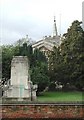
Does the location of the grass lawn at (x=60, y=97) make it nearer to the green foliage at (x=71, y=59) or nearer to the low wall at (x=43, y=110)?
the green foliage at (x=71, y=59)

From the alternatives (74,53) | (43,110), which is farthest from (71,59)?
(43,110)

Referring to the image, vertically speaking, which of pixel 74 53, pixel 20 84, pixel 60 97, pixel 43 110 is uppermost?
pixel 74 53

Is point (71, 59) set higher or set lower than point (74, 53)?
lower

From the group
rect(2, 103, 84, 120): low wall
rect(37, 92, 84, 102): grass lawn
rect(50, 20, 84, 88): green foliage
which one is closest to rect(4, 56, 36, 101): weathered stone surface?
rect(37, 92, 84, 102): grass lawn

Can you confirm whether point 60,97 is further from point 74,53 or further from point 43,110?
point 43,110

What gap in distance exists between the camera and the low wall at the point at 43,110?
1370cm

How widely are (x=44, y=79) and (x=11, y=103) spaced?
1869cm

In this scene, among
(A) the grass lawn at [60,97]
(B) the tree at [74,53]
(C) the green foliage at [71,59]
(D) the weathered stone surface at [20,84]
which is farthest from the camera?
(C) the green foliage at [71,59]

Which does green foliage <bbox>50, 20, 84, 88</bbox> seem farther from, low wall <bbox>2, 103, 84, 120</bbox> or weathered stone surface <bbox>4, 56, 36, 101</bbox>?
low wall <bbox>2, 103, 84, 120</bbox>

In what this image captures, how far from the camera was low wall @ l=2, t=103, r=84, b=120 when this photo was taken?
45.0ft

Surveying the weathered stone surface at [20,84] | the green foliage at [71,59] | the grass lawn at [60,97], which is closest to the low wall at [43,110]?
the grass lawn at [60,97]

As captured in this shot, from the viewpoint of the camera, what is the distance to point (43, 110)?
13812 mm

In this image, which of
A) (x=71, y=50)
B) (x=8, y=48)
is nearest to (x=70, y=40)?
(x=71, y=50)

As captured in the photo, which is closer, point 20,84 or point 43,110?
point 43,110
